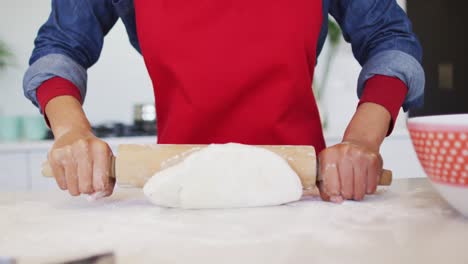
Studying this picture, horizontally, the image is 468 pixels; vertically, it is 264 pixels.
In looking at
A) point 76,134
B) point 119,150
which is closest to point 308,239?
point 119,150

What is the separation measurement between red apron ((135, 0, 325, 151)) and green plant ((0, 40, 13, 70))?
144cm

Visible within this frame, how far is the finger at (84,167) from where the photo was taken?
0.58 meters

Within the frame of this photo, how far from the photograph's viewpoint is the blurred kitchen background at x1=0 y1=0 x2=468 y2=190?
2014 millimetres

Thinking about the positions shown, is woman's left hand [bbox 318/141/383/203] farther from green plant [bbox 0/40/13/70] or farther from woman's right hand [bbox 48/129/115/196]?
green plant [bbox 0/40/13/70]

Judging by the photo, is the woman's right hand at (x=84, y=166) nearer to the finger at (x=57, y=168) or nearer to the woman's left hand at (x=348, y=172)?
the finger at (x=57, y=168)

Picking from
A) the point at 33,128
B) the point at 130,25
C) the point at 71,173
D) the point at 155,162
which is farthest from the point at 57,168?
the point at 33,128

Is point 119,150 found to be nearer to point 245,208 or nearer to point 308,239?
point 245,208

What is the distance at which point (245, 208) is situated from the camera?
1.75ft

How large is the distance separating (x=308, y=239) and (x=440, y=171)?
14 centimetres

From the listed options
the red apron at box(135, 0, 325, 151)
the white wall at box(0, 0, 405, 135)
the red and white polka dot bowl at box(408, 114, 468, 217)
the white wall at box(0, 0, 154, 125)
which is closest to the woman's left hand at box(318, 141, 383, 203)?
the red and white polka dot bowl at box(408, 114, 468, 217)

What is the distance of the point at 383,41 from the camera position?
2.67ft

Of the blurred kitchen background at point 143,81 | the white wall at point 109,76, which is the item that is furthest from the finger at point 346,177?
the white wall at point 109,76

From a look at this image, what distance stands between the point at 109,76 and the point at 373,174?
1.73 metres

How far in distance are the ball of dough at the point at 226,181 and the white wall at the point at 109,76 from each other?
1.61 metres
